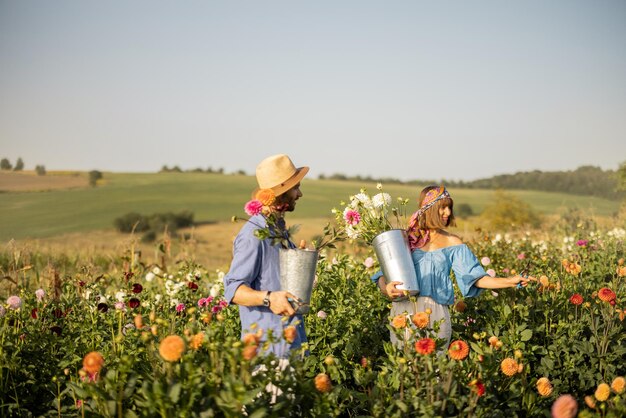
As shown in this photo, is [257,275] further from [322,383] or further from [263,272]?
[322,383]

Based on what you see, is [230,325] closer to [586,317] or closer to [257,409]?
[257,409]

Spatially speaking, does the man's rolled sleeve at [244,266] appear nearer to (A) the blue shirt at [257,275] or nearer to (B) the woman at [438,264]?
(A) the blue shirt at [257,275]

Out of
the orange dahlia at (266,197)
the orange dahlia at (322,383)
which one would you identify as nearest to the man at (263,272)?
the orange dahlia at (266,197)

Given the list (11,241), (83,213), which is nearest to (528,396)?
(11,241)

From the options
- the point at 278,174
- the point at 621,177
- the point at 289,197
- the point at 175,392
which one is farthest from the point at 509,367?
the point at 621,177

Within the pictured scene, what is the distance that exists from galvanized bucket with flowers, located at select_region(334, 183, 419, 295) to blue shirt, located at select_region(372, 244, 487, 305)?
169 mm

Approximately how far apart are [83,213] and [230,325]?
2414 centimetres

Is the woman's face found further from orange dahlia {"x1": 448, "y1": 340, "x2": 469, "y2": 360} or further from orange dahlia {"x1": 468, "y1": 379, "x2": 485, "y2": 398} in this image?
orange dahlia {"x1": 468, "y1": 379, "x2": 485, "y2": 398}

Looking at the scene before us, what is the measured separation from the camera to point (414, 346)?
2.87 meters

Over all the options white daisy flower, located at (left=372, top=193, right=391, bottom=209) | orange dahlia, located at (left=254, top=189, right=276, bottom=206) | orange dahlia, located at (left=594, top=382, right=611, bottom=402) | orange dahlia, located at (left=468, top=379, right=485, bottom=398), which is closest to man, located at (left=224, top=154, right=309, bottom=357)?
orange dahlia, located at (left=254, top=189, right=276, bottom=206)

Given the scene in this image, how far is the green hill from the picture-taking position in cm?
2477

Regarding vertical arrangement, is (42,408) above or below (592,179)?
below

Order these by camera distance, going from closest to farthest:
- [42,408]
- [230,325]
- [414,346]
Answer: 1. [414,346]
2. [42,408]
3. [230,325]

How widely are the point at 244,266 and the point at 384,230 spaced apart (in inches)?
52.0
